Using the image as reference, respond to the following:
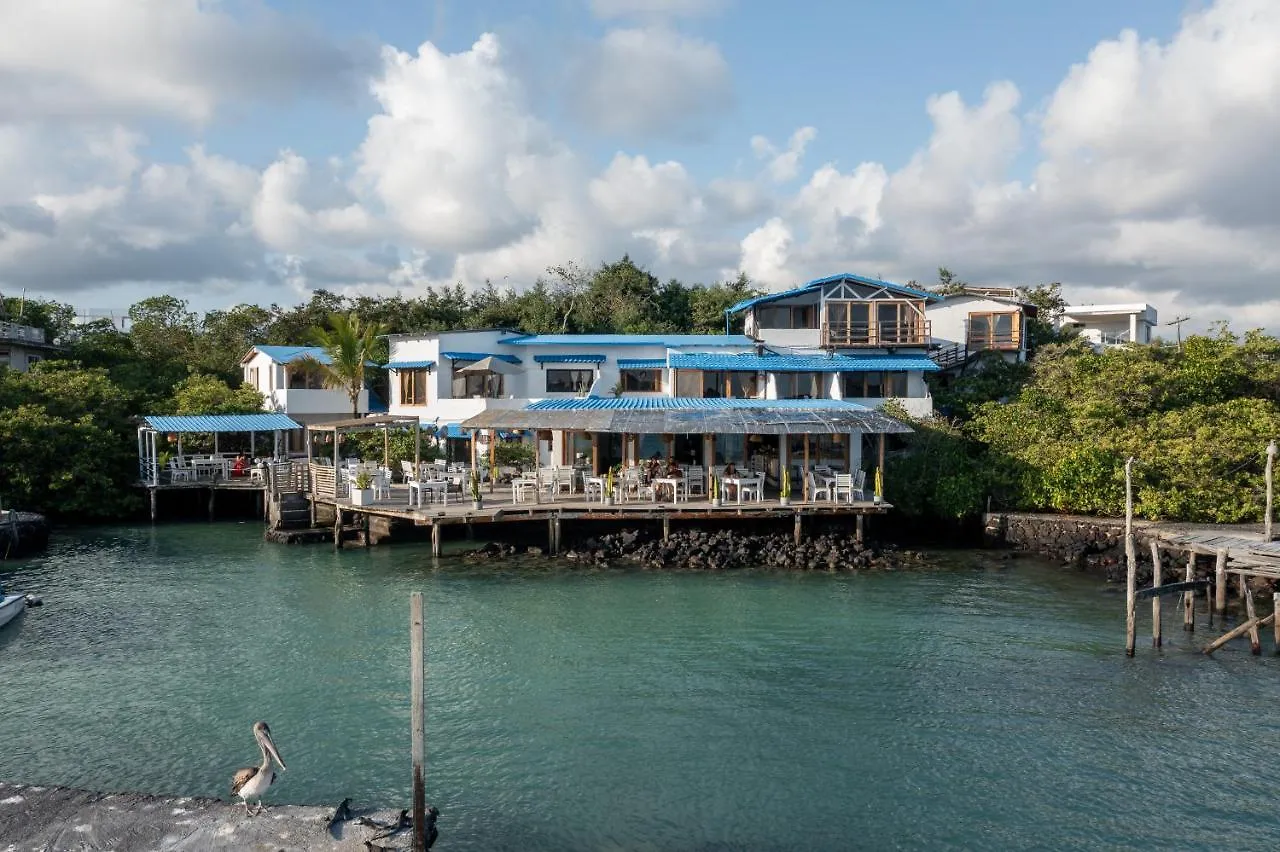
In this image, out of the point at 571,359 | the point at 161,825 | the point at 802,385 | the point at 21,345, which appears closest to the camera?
the point at 161,825

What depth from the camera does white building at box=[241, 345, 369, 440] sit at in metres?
42.7

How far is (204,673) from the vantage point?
17109mm

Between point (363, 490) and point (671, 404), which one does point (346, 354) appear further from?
point (671, 404)

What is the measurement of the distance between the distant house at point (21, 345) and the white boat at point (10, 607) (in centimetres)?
2950

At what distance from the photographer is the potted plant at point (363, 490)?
28.7 metres

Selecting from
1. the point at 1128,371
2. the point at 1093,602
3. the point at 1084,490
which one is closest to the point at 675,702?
the point at 1093,602

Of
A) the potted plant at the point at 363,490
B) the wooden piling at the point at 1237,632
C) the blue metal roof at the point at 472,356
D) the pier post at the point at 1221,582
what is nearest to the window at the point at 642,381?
the blue metal roof at the point at 472,356

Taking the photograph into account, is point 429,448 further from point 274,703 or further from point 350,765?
point 350,765

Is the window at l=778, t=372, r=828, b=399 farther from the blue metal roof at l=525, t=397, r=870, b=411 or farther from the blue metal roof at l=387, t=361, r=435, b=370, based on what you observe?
the blue metal roof at l=387, t=361, r=435, b=370

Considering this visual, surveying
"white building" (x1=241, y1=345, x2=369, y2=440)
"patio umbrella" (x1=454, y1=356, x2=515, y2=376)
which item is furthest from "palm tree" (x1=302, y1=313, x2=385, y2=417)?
"patio umbrella" (x1=454, y1=356, x2=515, y2=376)

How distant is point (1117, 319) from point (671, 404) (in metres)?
39.1

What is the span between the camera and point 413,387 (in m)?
40.8

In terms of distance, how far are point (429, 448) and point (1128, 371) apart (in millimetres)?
27289

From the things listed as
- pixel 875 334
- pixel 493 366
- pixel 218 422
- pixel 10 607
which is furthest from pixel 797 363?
pixel 10 607
